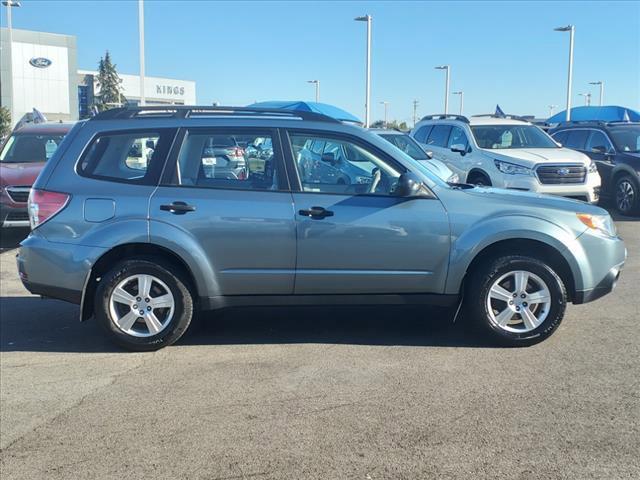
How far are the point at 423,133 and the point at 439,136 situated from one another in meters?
0.92

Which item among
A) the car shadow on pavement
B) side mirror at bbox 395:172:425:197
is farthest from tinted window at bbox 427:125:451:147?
side mirror at bbox 395:172:425:197

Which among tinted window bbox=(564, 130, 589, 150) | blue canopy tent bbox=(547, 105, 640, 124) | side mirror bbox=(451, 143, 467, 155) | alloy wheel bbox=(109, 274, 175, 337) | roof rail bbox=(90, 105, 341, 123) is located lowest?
alloy wheel bbox=(109, 274, 175, 337)

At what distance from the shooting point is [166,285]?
513 cm

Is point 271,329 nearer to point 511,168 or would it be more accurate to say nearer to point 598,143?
point 511,168

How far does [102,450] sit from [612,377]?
3376 mm

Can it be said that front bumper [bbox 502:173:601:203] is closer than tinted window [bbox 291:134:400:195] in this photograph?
No

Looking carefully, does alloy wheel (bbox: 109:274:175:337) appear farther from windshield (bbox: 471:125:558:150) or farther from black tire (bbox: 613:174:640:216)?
black tire (bbox: 613:174:640:216)

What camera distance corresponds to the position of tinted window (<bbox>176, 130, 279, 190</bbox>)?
16.9 feet

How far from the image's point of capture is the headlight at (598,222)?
Result: 17.1ft

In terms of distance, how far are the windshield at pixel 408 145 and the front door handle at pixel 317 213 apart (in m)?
6.77

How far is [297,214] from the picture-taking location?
5.04 m

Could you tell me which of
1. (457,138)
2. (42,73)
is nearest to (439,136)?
(457,138)

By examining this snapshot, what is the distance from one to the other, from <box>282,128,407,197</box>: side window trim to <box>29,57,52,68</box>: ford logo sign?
195ft

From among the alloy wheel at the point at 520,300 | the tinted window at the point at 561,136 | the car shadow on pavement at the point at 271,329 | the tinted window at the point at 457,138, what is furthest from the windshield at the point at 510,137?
the alloy wheel at the point at 520,300
